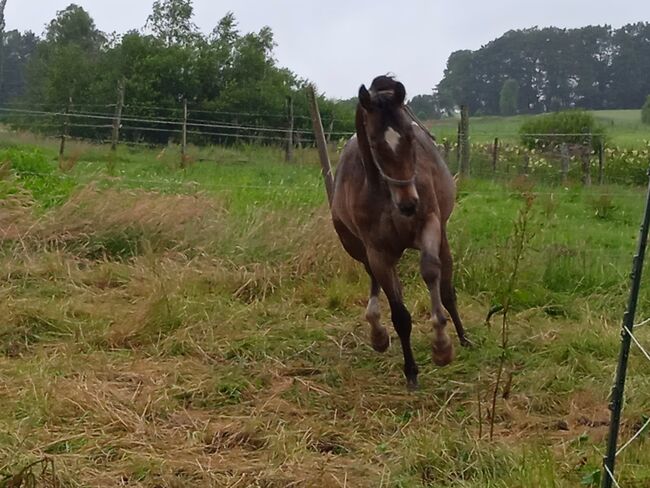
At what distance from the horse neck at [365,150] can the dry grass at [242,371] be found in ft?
4.01

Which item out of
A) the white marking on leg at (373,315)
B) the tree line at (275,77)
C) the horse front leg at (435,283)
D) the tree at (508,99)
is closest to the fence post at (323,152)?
the white marking on leg at (373,315)

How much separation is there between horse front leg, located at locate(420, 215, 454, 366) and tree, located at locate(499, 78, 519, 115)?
23.3m

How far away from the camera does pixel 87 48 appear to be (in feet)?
161

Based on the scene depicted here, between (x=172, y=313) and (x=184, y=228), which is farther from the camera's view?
(x=184, y=228)

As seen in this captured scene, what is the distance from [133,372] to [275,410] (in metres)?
1.09

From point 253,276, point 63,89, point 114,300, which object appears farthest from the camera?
point 63,89

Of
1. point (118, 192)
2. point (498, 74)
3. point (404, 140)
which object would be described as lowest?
point (118, 192)

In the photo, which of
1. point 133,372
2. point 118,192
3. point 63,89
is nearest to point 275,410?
point 133,372

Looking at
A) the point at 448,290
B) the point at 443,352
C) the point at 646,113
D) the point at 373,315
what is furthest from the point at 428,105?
the point at 443,352

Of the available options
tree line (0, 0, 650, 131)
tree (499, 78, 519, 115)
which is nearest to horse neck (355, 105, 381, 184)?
tree line (0, 0, 650, 131)

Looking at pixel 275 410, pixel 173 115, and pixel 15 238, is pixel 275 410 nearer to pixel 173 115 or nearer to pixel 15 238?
pixel 15 238

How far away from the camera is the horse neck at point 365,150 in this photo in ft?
16.4

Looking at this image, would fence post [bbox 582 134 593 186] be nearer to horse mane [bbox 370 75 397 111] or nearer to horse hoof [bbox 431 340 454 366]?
horse mane [bbox 370 75 397 111]

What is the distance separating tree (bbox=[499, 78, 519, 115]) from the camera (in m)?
27.5
